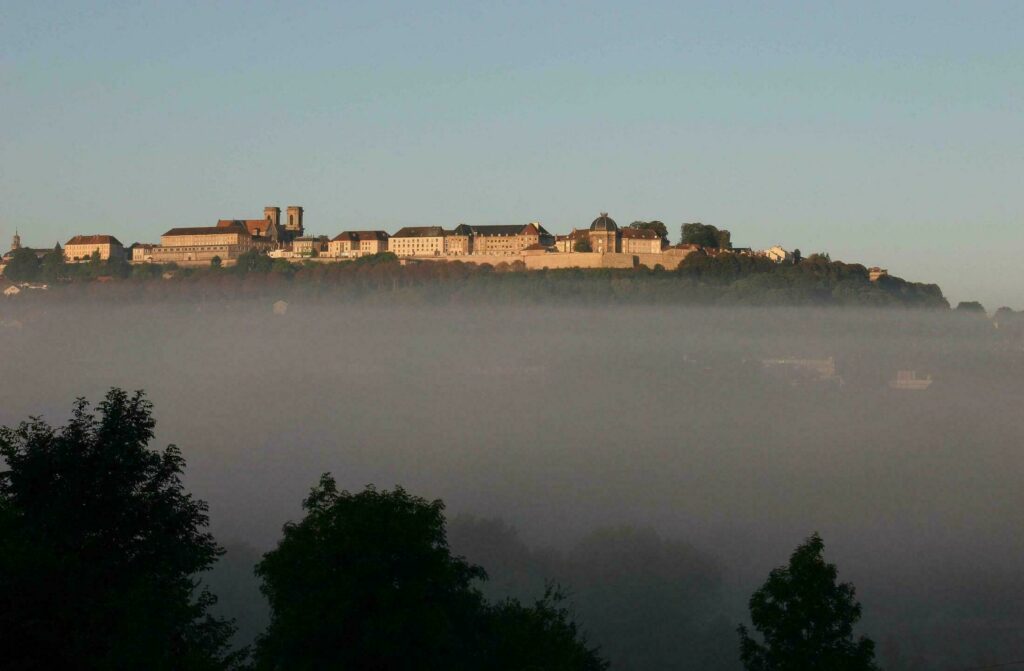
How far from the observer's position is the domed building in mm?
161250

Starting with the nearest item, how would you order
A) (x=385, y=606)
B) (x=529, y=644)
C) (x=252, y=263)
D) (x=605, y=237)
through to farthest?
1. (x=385, y=606)
2. (x=529, y=644)
3. (x=605, y=237)
4. (x=252, y=263)

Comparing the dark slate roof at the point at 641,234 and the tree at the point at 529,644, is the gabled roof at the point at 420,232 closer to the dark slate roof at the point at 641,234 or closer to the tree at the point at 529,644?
the dark slate roof at the point at 641,234

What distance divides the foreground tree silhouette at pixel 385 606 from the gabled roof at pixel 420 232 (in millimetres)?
156362

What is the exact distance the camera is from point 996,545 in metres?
73.1

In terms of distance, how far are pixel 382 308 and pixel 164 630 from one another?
6033 inches

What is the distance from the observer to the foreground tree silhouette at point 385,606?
23016 mm

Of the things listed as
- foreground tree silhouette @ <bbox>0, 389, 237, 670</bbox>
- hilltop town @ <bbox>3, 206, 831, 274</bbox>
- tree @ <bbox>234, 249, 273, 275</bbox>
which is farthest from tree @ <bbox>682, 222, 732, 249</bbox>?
foreground tree silhouette @ <bbox>0, 389, 237, 670</bbox>

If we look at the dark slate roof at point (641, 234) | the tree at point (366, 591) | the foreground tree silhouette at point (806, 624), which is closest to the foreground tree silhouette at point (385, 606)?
the tree at point (366, 591)

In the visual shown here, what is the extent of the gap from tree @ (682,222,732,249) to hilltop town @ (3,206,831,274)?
0.11 metres

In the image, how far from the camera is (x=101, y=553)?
24.4 meters

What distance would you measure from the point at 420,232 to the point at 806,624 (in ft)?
531

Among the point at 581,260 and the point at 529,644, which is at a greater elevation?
the point at 581,260

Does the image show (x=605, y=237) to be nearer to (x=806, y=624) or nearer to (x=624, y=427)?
(x=624, y=427)

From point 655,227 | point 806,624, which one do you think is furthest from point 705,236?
point 806,624
